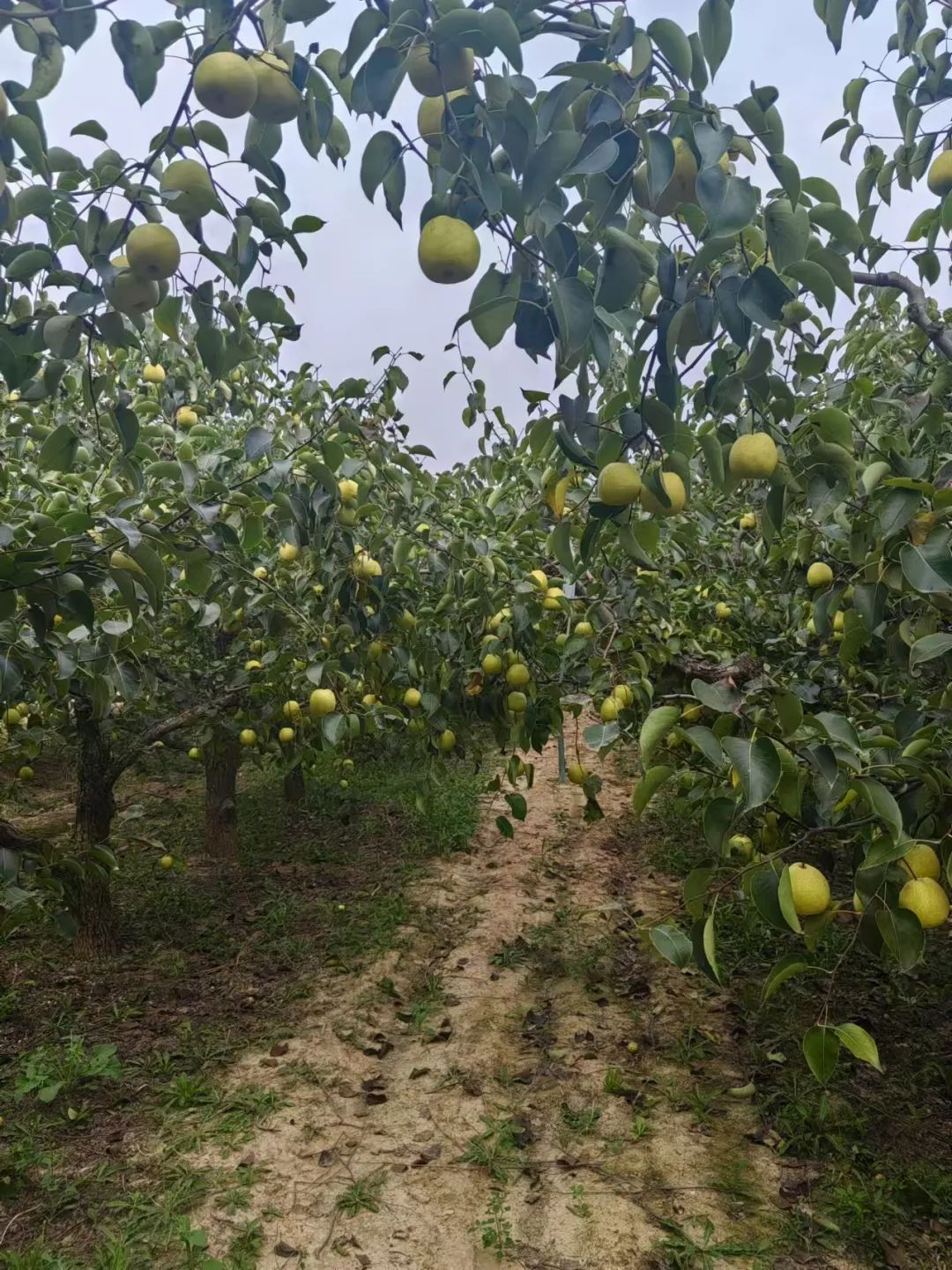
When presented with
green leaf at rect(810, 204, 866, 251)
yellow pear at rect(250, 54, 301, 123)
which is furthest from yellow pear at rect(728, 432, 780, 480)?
yellow pear at rect(250, 54, 301, 123)

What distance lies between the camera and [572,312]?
931 mm

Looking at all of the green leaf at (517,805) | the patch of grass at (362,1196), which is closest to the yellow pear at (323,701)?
the green leaf at (517,805)

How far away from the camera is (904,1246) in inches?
95.0

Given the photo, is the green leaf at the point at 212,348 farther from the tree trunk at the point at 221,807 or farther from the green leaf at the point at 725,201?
the tree trunk at the point at 221,807

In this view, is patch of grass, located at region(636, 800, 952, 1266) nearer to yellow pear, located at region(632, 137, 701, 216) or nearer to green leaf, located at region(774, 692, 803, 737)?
green leaf, located at region(774, 692, 803, 737)

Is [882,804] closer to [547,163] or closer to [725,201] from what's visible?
[725,201]

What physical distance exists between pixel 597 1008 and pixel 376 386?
287 cm

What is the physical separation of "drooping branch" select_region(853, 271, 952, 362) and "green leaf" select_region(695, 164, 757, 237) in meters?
1.29

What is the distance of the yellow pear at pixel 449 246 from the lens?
1.12 m

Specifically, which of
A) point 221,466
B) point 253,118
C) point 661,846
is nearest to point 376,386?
point 221,466

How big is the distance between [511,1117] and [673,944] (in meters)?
2.18

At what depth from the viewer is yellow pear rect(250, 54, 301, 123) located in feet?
4.05

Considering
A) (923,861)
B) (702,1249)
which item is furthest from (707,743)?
(702,1249)

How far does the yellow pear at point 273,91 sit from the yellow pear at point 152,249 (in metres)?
0.23
